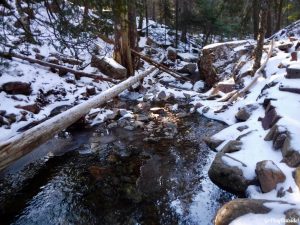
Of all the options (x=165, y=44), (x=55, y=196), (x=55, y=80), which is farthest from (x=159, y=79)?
(x=55, y=196)

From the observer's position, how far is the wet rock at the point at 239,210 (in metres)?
4.16

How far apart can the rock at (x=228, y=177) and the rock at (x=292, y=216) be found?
50.9 inches

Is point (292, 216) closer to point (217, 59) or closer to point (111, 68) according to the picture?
point (111, 68)

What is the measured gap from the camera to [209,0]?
2377cm

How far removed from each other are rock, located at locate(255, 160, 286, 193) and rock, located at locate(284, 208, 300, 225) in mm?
943

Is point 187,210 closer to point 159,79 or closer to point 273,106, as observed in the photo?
point 273,106

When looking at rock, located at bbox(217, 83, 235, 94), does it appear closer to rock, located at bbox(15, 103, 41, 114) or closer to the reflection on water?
the reflection on water

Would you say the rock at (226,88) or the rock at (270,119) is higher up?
the rock at (270,119)

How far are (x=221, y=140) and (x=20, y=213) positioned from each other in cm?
456

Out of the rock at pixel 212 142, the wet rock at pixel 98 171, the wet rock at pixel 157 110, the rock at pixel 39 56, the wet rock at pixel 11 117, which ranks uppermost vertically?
the rock at pixel 39 56

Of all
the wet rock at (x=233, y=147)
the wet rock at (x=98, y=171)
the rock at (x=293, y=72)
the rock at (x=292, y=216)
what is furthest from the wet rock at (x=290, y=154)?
the rock at (x=293, y=72)

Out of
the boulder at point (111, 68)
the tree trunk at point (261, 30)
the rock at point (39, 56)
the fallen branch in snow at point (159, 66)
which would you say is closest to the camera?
the tree trunk at point (261, 30)

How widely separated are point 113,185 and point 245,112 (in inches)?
183

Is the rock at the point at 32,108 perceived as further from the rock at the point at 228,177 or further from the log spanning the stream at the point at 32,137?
the rock at the point at 228,177
